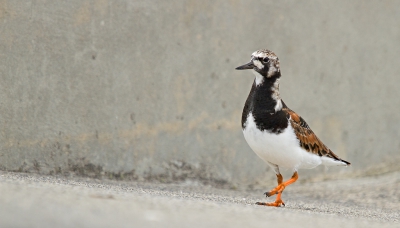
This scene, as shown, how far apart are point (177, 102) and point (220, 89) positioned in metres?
0.47

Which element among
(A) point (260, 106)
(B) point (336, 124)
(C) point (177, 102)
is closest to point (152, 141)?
(C) point (177, 102)

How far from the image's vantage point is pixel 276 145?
4664 mm

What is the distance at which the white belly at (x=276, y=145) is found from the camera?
15.3ft

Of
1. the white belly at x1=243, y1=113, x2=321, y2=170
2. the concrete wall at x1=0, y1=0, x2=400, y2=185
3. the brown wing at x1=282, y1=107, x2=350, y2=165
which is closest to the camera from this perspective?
the white belly at x1=243, y1=113, x2=321, y2=170

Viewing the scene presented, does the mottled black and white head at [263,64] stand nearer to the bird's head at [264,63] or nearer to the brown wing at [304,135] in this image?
the bird's head at [264,63]

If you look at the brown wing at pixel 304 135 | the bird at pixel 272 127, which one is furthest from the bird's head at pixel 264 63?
the brown wing at pixel 304 135

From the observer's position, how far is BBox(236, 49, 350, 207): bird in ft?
15.3

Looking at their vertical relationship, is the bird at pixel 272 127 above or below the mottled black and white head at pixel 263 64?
below

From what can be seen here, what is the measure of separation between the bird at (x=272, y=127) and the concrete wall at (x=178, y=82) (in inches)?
50.4

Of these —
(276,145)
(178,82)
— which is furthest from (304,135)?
(178,82)

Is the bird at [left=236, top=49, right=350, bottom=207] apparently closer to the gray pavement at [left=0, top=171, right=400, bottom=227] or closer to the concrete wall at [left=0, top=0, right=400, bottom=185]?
the gray pavement at [left=0, top=171, right=400, bottom=227]

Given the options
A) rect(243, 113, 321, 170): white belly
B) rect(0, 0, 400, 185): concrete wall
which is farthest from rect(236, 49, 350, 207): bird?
rect(0, 0, 400, 185): concrete wall

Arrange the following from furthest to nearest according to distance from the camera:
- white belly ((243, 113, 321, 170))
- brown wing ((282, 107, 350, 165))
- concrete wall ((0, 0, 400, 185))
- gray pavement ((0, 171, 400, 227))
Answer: concrete wall ((0, 0, 400, 185))
brown wing ((282, 107, 350, 165))
white belly ((243, 113, 321, 170))
gray pavement ((0, 171, 400, 227))

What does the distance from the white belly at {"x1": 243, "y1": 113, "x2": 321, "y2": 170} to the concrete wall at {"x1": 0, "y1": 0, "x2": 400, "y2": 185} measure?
138cm
